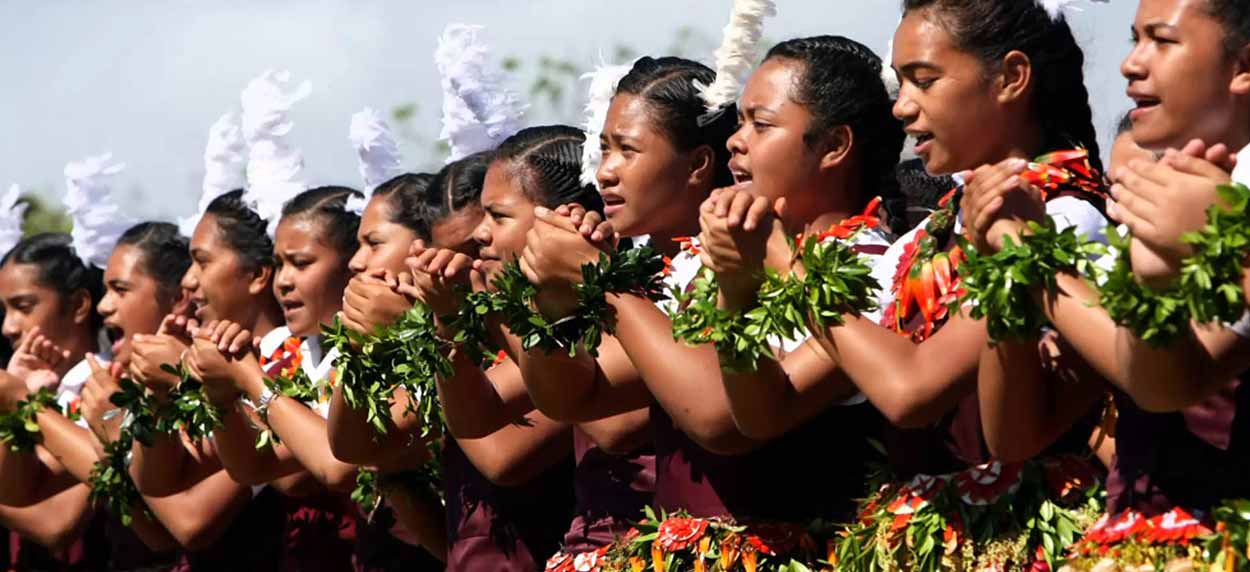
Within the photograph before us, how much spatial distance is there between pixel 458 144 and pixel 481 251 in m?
0.88

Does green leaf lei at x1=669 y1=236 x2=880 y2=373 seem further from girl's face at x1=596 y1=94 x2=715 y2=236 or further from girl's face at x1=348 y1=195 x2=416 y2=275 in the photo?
girl's face at x1=348 y1=195 x2=416 y2=275

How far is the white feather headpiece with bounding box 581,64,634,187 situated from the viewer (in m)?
6.08

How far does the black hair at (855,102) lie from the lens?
16.9 feet

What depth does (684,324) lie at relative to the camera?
4.64 meters

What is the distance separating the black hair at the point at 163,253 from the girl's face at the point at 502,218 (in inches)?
103

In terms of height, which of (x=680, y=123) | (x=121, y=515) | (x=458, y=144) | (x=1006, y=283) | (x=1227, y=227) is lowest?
(x=121, y=515)

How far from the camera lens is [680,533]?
16.1 feet

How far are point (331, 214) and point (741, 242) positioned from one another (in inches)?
129

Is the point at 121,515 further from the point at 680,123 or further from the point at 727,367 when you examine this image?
the point at 727,367

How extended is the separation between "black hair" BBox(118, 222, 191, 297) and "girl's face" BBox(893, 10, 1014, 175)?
464cm

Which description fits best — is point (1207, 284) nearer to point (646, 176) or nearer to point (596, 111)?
point (646, 176)

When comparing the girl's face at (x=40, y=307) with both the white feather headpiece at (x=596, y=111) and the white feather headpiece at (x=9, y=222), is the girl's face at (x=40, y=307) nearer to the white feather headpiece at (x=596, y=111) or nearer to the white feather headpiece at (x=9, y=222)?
the white feather headpiece at (x=9, y=222)

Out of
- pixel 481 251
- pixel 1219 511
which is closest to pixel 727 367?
pixel 1219 511

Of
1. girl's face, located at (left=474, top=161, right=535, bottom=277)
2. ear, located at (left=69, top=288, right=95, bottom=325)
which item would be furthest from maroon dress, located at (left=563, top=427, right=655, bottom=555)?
ear, located at (left=69, top=288, right=95, bottom=325)
